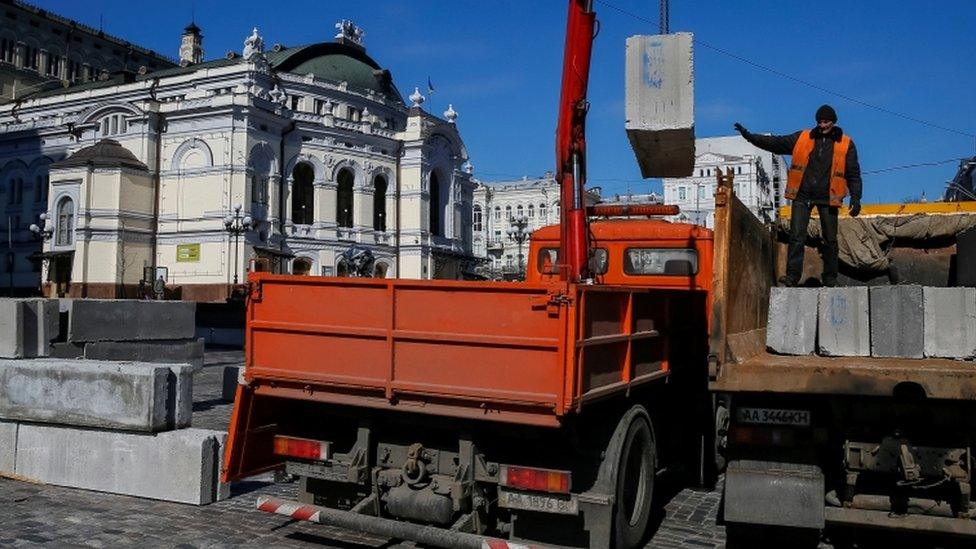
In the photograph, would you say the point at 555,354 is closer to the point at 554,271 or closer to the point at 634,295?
the point at 634,295

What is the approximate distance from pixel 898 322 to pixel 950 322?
330mm

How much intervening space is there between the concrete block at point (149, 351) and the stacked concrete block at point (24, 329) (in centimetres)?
123

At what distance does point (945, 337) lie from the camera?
557 centimetres

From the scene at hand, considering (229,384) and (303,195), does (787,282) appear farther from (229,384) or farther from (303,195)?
(303,195)

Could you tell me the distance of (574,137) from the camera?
9.37 meters

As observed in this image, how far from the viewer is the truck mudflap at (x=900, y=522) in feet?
16.6

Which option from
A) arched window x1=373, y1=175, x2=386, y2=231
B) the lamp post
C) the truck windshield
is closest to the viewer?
the truck windshield

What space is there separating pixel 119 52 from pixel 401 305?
81.9 m

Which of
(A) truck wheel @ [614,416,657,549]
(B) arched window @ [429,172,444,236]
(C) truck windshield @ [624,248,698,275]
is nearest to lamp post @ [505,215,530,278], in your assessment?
(B) arched window @ [429,172,444,236]

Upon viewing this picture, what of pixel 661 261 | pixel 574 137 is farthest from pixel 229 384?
pixel 661 261

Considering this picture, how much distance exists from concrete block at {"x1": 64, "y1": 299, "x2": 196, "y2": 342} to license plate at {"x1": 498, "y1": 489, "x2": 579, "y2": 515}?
8198mm

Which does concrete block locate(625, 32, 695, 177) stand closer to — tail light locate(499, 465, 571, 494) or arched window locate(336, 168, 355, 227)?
tail light locate(499, 465, 571, 494)

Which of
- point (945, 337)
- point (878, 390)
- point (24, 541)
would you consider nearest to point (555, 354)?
point (878, 390)

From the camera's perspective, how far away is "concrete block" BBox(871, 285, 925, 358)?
221 inches
